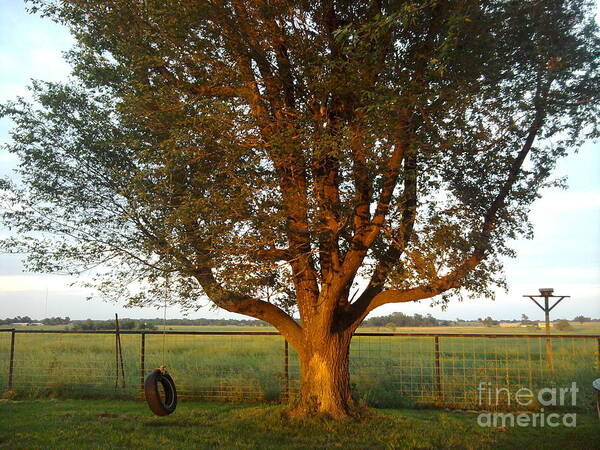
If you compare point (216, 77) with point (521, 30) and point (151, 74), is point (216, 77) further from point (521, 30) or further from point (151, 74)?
point (521, 30)

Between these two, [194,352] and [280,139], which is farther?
[194,352]

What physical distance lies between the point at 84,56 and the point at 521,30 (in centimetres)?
766

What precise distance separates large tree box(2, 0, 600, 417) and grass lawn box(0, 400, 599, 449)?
92 cm

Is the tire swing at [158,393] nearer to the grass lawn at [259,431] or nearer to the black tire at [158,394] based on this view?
the black tire at [158,394]

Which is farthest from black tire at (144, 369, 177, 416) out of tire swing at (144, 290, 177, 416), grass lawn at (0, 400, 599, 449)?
grass lawn at (0, 400, 599, 449)

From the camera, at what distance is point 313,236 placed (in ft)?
27.5

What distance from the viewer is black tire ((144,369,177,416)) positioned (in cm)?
745

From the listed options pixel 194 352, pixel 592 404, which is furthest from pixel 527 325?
pixel 592 404

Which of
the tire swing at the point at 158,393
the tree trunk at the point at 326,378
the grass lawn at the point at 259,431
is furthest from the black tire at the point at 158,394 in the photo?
the tree trunk at the point at 326,378

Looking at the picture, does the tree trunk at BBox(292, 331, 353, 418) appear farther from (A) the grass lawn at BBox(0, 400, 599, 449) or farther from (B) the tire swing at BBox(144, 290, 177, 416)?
(B) the tire swing at BBox(144, 290, 177, 416)

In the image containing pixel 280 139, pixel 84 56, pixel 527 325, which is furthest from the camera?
pixel 527 325

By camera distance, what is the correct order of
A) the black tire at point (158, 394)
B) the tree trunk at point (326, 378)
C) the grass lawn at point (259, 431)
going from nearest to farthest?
the grass lawn at point (259, 431) → the black tire at point (158, 394) → the tree trunk at point (326, 378)

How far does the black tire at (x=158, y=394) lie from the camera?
7.45 metres

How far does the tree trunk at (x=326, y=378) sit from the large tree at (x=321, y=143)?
0.03m
